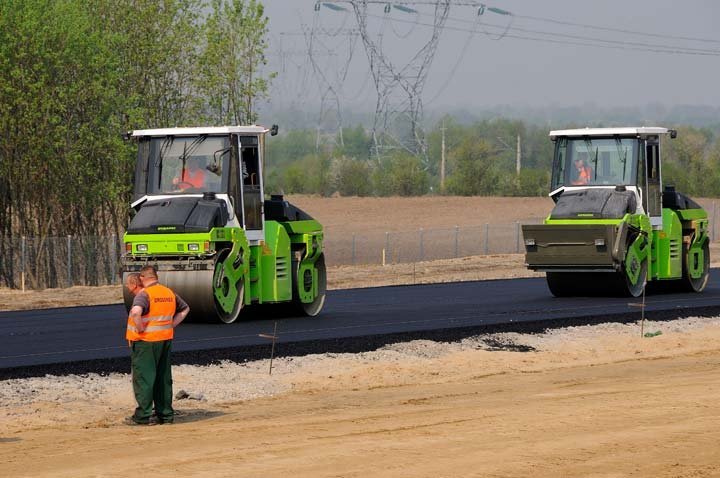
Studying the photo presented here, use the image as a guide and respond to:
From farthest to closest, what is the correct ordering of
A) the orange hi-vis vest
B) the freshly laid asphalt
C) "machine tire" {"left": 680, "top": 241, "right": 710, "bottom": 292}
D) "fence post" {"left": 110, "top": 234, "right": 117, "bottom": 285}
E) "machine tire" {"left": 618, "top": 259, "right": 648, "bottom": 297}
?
"fence post" {"left": 110, "top": 234, "right": 117, "bottom": 285}, "machine tire" {"left": 680, "top": 241, "right": 710, "bottom": 292}, "machine tire" {"left": 618, "top": 259, "right": 648, "bottom": 297}, the freshly laid asphalt, the orange hi-vis vest

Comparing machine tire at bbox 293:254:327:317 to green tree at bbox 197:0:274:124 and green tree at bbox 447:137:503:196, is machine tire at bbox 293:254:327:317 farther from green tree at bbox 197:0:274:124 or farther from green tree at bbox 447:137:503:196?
green tree at bbox 447:137:503:196

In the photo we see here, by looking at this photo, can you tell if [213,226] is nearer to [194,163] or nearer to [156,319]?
[194,163]

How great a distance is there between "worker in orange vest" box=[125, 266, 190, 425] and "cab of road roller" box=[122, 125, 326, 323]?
26.5ft

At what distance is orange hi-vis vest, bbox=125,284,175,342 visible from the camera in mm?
13523

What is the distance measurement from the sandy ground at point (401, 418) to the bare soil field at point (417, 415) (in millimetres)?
24

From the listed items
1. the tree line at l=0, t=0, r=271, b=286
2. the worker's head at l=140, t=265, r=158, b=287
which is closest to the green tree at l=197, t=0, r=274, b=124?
the tree line at l=0, t=0, r=271, b=286

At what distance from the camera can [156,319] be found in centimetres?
1358

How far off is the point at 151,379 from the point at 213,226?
28.9 feet

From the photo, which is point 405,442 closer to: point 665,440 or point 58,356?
point 665,440

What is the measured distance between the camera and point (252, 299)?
23.4 metres

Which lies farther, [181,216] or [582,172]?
[582,172]

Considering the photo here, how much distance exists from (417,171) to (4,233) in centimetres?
5413

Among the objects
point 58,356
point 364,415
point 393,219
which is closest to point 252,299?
point 58,356

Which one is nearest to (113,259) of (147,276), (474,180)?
(147,276)
